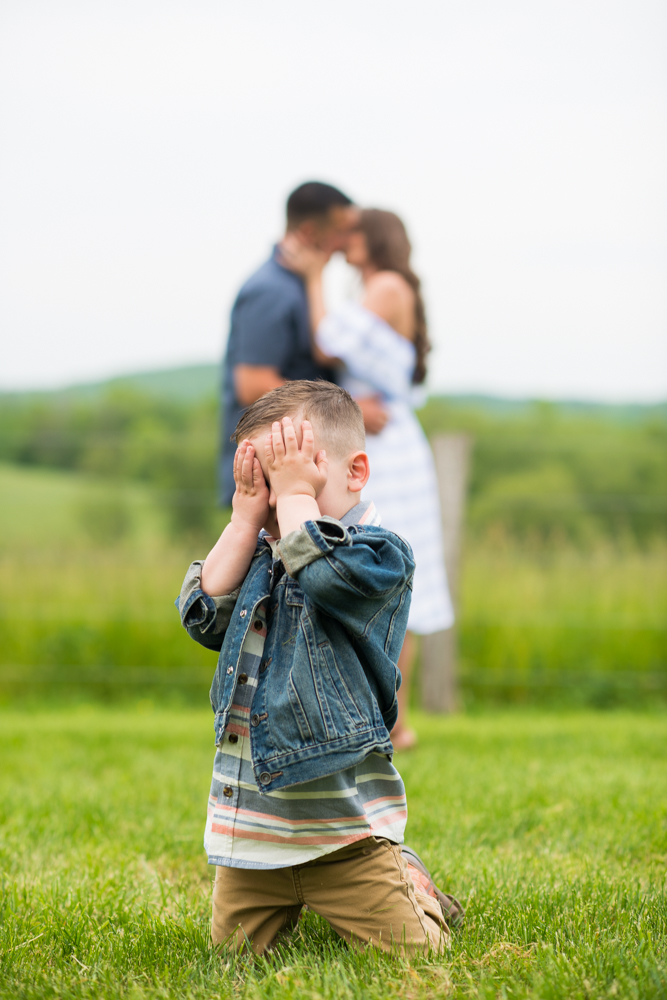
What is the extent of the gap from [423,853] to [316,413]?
130 cm

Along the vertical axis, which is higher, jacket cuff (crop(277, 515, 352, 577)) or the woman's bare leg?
jacket cuff (crop(277, 515, 352, 577))

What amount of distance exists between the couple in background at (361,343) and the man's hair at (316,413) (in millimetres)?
1544

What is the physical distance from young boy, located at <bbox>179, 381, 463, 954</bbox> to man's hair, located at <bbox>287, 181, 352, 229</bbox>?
1.91 metres

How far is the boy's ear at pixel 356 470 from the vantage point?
1.88m

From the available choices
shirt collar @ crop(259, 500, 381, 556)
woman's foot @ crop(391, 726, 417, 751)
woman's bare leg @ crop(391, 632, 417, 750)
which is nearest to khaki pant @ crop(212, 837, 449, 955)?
shirt collar @ crop(259, 500, 381, 556)

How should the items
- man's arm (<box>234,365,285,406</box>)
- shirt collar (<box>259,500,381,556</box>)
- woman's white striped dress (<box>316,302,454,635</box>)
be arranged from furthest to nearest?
man's arm (<box>234,365,285,406</box>), woman's white striped dress (<box>316,302,454,635</box>), shirt collar (<box>259,500,381,556</box>)

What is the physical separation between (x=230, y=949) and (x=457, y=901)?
1.69 ft

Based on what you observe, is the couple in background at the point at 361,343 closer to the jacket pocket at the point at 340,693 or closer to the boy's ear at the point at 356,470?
the boy's ear at the point at 356,470

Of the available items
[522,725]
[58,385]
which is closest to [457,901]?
[522,725]

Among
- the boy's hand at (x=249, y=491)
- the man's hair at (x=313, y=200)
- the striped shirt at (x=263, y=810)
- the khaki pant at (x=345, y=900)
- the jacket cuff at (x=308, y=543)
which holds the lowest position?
the khaki pant at (x=345, y=900)

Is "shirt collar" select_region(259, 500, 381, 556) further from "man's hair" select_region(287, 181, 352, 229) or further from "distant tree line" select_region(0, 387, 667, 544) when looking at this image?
"distant tree line" select_region(0, 387, 667, 544)

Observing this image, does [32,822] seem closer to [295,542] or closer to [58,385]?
[295,542]

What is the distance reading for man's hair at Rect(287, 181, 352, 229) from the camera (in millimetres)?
3602

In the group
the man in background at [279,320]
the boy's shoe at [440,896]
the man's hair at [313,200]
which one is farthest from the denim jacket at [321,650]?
the man's hair at [313,200]
